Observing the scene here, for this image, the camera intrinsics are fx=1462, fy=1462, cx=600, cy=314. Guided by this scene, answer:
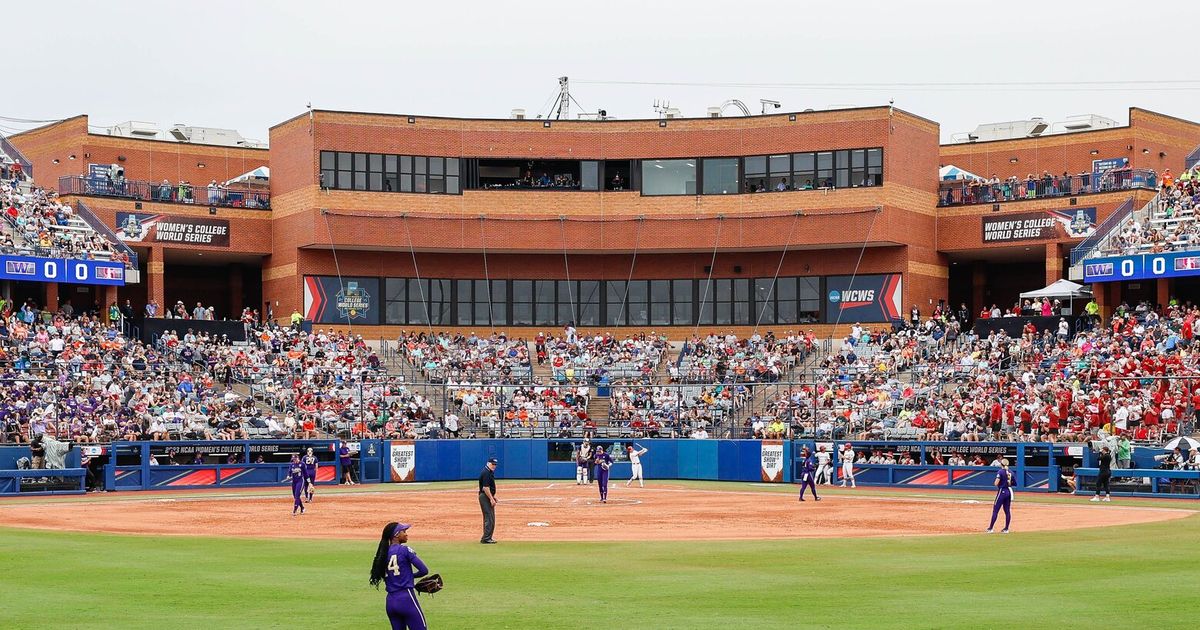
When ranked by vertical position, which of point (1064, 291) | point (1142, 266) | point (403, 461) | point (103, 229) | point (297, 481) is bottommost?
point (403, 461)

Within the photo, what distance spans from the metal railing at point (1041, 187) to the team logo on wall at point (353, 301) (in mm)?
27028

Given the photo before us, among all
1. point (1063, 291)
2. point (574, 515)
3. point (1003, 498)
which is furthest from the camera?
point (1063, 291)

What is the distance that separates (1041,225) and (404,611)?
5570 centimetres

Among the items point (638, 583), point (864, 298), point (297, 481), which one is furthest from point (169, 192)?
point (638, 583)

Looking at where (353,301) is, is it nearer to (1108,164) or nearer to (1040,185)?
(1040,185)

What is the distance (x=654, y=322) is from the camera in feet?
228

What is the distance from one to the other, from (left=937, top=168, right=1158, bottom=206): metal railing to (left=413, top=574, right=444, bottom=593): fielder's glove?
5566 cm

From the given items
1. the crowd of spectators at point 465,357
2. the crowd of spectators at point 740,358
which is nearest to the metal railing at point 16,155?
the crowd of spectators at point 465,357

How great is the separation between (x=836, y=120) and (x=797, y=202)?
409 centimetres

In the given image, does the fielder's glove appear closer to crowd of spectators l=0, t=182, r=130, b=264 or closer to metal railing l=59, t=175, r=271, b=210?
crowd of spectators l=0, t=182, r=130, b=264

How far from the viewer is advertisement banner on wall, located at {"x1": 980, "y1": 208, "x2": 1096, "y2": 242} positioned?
211 feet

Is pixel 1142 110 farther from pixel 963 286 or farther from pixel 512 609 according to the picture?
pixel 512 609

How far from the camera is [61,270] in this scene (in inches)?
2272

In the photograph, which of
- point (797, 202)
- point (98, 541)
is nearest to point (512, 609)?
point (98, 541)
